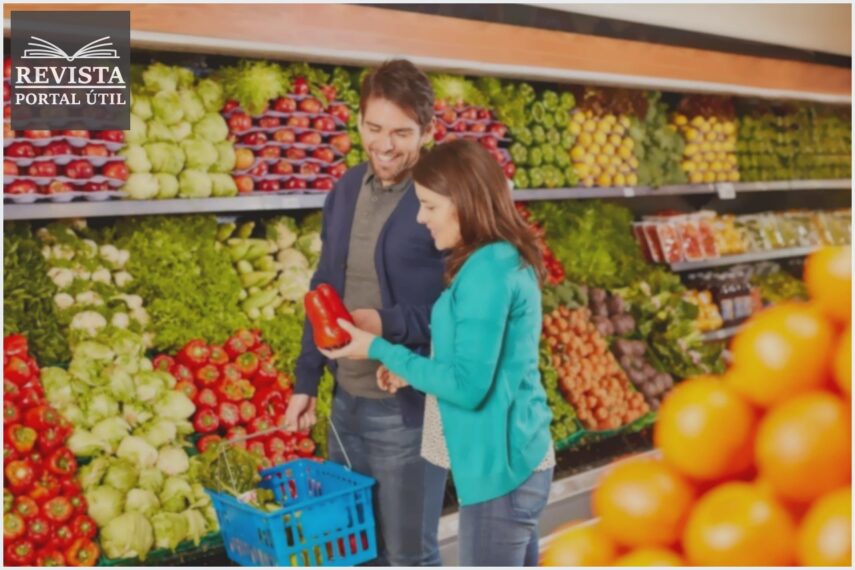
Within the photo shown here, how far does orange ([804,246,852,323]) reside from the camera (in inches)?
32.6

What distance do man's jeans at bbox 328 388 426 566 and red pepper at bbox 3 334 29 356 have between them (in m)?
0.95

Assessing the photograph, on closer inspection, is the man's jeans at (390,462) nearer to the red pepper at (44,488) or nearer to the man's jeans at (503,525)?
the man's jeans at (503,525)

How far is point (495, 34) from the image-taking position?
3.68 meters

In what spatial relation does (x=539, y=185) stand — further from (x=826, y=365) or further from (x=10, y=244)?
(x=826, y=365)

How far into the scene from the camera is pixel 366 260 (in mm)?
2547

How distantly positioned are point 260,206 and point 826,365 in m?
2.61

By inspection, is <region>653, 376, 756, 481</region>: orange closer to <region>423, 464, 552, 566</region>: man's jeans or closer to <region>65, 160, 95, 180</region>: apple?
<region>423, 464, 552, 566</region>: man's jeans

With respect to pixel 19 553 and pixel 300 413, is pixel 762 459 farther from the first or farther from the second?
pixel 19 553

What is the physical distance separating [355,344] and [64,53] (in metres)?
0.98

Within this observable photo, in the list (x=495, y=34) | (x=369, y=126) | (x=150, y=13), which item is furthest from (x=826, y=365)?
(x=495, y=34)

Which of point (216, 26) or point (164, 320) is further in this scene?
point (164, 320)

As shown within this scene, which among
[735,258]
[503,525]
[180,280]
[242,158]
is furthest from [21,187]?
[735,258]

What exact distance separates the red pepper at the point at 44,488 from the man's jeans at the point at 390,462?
0.81m

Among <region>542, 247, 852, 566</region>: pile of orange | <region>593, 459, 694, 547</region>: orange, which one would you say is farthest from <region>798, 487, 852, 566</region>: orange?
<region>593, 459, 694, 547</region>: orange
